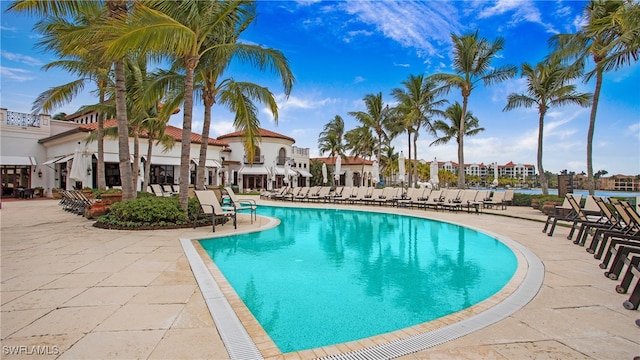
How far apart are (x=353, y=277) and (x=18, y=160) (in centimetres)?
2818

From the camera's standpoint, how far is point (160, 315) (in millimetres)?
3322

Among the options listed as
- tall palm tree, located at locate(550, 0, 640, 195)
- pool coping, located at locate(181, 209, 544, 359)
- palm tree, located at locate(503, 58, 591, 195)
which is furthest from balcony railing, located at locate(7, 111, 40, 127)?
palm tree, located at locate(503, 58, 591, 195)

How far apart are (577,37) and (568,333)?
1499 cm

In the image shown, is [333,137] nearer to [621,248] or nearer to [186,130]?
[186,130]

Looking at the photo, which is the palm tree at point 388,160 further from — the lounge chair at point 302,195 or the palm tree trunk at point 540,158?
the palm tree trunk at point 540,158

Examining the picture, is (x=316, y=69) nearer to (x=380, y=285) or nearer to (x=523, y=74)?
(x=523, y=74)

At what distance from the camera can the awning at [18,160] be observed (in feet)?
71.5

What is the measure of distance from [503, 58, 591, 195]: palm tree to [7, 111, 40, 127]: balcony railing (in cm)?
3365

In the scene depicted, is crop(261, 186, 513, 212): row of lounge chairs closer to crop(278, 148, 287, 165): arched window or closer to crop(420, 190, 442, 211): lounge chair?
crop(420, 190, 442, 211): lounge chair

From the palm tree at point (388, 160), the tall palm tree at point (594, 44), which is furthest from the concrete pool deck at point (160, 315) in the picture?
the palm tree at point (388, 160)

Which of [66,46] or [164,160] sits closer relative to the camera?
[66,46]

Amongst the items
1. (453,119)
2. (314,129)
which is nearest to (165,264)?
(453,119)

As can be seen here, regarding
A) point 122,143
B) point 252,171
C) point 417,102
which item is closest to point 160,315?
point 122,143

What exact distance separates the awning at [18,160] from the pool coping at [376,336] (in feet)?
85.4
